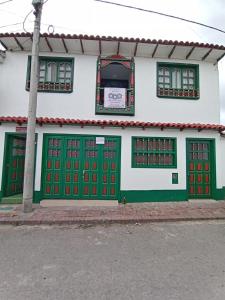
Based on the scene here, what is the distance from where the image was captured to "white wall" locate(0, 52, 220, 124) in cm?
826

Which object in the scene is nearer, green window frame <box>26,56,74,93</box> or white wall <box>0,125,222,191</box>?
white wall <box>0,125,222,191</box>

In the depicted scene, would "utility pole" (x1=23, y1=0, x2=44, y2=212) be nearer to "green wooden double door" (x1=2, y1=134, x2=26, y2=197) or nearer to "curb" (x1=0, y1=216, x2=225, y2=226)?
"curb" (x1=0, y1=216, x2=225, y2=226)

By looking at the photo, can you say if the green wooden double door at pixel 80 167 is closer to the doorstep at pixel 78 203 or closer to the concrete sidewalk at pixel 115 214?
the doorstep at pixel 78 203

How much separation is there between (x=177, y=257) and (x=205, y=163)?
5.80 metres

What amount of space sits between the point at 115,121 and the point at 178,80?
12.4ft

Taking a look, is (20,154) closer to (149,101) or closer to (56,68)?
(56,68)

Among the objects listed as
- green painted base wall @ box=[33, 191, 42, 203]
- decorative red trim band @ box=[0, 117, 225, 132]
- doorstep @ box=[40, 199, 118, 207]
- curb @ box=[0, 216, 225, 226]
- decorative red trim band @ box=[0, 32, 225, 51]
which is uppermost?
decorative red trim band @ box=[0, 32, 225, 51]

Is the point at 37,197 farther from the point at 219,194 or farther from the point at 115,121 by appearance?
the point at 219,194

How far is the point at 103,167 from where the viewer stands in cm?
801

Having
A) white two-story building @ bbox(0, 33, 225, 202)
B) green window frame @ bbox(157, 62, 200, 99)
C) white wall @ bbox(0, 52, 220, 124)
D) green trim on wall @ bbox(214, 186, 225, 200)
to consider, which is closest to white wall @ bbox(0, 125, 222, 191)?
white two-story building @ bbox(0, 33, 225, 202)

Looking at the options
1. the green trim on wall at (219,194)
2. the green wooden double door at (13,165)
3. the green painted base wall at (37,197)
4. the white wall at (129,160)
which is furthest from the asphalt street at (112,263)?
the green trim on wall at (219,194)

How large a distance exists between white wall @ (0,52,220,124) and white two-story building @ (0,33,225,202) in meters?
0.04

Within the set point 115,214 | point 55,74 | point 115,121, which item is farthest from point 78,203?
point 55,74

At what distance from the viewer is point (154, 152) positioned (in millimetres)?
8219
